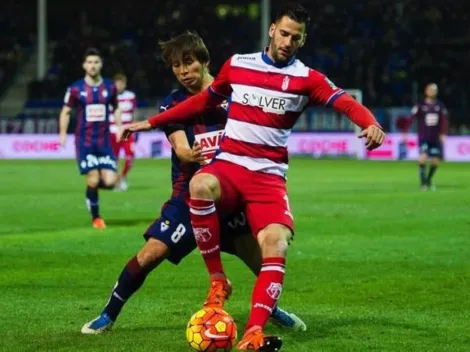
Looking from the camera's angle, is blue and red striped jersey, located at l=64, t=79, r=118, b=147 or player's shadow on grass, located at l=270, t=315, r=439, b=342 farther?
blue and red striped jersey, located at l=64, t=79, r=118, b=147

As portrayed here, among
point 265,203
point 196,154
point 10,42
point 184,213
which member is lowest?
point 10,42

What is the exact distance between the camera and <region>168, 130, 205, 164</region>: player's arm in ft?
25.1

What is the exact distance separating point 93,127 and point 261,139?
9937 mm

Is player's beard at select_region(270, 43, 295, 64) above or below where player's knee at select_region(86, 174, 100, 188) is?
above

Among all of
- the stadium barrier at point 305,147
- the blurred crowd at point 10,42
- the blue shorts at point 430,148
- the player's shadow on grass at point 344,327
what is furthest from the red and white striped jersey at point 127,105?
the blurred crowd at point 10,42

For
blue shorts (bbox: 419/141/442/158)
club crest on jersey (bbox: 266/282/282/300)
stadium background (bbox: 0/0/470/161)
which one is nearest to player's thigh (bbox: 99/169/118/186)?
club crest on jersey (bbox: 266/282/282/300)

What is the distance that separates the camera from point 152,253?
7.85m

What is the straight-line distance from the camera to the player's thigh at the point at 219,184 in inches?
285

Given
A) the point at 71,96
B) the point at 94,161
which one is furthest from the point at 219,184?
the point at 71,96

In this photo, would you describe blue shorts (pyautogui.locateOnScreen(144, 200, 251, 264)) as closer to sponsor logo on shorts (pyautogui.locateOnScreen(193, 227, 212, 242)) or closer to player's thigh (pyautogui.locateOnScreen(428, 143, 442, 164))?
sponsor logo on shorts (pyautogui.locateOnScreen(193, 227, 212, 242))

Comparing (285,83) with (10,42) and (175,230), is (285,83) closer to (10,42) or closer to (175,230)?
(175,230)

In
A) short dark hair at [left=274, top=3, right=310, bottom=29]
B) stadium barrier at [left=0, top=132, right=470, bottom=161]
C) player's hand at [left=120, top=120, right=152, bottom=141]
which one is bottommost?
stadium barrier at [left=0, top=132, right=470, bottom=161]

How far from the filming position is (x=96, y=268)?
11.8 metres

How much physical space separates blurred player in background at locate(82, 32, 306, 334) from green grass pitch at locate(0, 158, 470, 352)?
282mm
